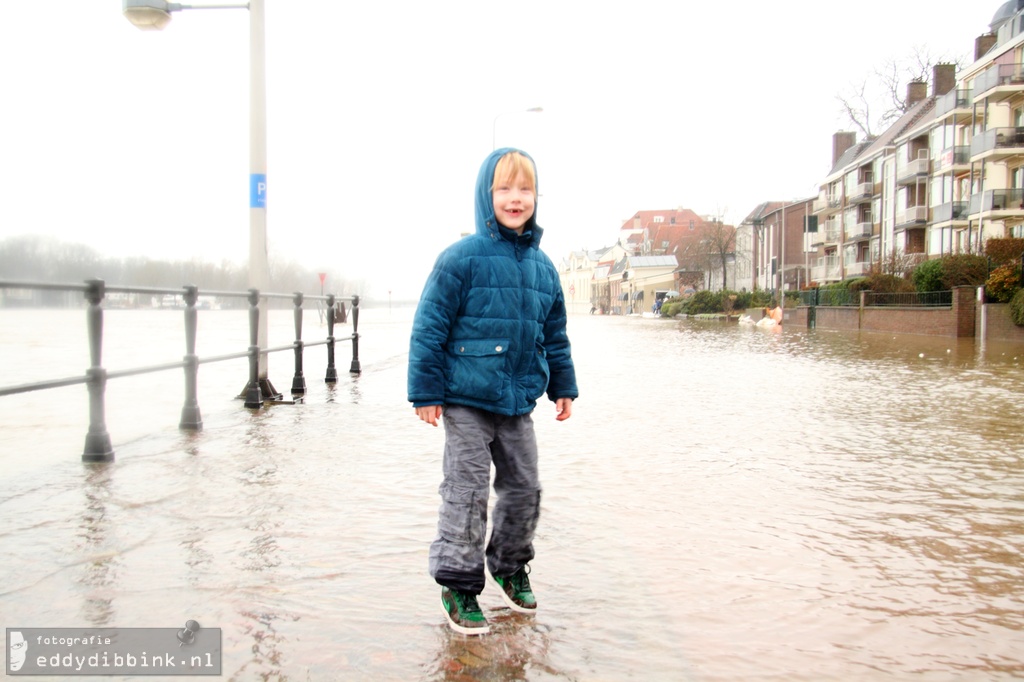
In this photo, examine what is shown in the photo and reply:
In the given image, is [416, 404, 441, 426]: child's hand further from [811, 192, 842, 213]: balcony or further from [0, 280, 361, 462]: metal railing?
[811, 192, 842, 213]: balcony

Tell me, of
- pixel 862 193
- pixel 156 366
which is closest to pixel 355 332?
pixel 156 366

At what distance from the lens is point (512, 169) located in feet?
10.0

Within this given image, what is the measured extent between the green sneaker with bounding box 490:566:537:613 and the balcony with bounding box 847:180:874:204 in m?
64.2

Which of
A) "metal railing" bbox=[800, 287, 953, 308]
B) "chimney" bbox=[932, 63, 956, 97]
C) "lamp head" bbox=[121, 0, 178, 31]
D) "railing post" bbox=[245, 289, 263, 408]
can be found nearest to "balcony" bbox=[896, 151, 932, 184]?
"chimney" bbox=[932, 63, 956, 97]

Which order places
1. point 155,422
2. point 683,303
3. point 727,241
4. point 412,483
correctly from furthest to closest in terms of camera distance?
point 727,241 < point 683,303 < point 155,422 < point 412,483

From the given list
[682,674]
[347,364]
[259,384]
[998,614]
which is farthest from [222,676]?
[347,364]

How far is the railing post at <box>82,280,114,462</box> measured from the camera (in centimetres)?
538

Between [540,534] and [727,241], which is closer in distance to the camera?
[540,534]

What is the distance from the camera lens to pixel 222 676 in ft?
8.00

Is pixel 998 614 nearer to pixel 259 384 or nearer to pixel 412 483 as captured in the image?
pixel 412 483

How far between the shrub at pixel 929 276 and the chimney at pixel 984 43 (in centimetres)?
2450

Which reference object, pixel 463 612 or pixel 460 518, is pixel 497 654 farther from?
pixel 460 518

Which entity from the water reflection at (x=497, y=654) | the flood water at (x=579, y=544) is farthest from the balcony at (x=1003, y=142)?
the water reflection at (x=497, y=654)

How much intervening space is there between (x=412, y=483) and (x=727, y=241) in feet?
265
